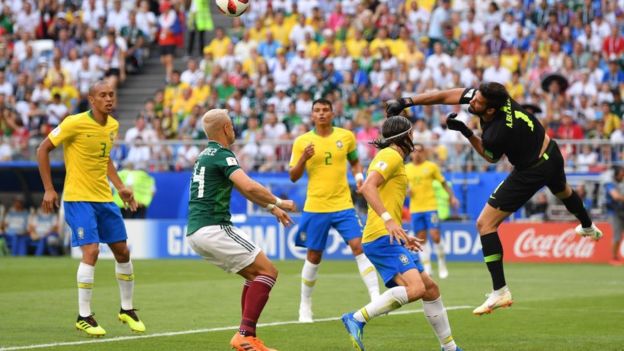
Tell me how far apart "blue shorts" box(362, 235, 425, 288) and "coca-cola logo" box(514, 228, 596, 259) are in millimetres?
15484

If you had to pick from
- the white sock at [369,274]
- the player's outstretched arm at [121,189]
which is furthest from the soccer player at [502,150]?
the player's outstretched arm at [121,189]

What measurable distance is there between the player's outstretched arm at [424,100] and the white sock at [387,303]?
5.54ft

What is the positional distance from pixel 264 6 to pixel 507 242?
12.1m

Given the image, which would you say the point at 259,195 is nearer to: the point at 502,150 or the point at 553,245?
the point at 502,150

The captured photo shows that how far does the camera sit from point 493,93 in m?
12.1

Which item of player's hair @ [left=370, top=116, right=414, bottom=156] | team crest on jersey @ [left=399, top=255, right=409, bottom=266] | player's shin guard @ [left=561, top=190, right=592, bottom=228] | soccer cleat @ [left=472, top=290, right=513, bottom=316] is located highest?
player's hair @ [left=370, top=116, right=414, bottom=156]

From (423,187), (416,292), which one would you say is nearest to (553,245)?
(423,187)

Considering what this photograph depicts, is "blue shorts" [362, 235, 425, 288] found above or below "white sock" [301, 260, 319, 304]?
above

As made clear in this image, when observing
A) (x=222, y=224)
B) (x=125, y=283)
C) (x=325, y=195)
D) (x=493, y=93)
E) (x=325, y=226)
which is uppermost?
(x=493, y=93)

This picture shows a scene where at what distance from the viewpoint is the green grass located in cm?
1259

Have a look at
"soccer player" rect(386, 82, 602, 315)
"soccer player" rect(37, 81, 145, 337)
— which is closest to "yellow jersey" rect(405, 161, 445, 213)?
"soccer player" rect(37, 81, 145, 337)

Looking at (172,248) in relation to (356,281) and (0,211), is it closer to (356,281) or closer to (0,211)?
(0,211)

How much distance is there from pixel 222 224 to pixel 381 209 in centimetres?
148

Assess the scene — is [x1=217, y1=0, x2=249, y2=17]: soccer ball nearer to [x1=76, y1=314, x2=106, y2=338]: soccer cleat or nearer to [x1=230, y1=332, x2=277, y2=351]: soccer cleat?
[x1=76, y1=314, x2=106, y2=338]: soccer cleat
